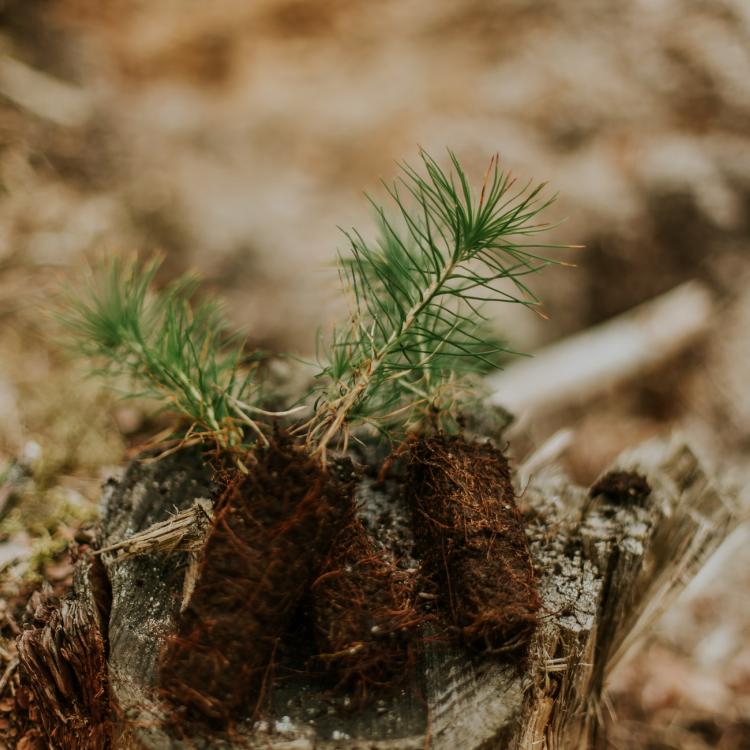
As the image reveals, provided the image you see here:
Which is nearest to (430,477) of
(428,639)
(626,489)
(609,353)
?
(428,639)

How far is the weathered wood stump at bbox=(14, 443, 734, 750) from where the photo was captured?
1.29 metres

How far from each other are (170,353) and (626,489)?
50.2 inches

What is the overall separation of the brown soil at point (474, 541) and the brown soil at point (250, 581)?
0.28 metres

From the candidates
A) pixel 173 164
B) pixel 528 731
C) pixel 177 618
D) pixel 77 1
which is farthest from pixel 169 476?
pixel 77 1

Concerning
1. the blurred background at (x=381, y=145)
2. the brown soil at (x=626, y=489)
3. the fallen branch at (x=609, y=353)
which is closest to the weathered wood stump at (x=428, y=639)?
the brown soil at (x=626, y=489)

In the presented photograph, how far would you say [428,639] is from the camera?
1401mm

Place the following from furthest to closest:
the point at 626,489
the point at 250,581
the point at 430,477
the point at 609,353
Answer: the point at 609,353, the point at 626,489, the point at 430,477, the point at 250,581

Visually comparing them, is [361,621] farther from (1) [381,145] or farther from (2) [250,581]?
(1) [381,145]

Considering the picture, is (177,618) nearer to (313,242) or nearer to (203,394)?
(203,394)

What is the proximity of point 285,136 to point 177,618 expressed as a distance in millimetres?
3612

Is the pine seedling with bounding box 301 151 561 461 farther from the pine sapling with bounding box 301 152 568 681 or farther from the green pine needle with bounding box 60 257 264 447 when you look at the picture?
the green pine needle with bounding box 60 257 264 447

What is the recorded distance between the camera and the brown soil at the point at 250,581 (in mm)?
1224

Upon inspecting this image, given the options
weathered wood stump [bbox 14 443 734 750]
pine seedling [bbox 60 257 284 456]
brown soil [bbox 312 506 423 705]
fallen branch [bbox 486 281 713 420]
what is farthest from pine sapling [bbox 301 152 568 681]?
fallen branch [bbox 486 281 713 420]

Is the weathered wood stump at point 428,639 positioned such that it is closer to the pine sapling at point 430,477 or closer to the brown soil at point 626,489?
the brown soil at point 626,489
